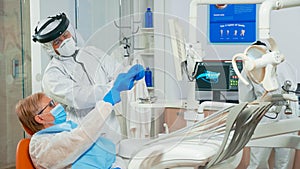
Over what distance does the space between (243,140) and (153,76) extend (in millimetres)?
A: 447

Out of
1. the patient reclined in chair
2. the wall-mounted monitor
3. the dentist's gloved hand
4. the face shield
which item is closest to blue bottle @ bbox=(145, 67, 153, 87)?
the dentist's gloved hand

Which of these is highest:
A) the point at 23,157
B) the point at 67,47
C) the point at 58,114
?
the point at 67,47

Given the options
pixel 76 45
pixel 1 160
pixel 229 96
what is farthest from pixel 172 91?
pixel 1 160

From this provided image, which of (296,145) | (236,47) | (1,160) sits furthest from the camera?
(236,47)

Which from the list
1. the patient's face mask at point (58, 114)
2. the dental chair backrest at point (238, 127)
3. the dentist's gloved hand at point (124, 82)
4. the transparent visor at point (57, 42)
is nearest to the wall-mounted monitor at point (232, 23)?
the transparent visor at point (57, 42)

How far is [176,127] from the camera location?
126cm

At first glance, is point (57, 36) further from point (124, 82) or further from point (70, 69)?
point (124, 82)

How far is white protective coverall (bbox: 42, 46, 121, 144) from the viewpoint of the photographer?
1511 millimetres

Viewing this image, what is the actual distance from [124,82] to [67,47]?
3.23 feet

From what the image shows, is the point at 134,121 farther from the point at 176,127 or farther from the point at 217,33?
the point at 217,33

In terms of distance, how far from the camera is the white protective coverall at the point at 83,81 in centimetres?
151

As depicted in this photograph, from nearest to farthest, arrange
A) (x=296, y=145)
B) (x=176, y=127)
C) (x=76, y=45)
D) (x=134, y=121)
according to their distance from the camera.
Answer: (x=176, y=127)
(x=134, y=121)
(x=296, y=145)
(x=76, y=45)

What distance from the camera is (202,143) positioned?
43.4 inches

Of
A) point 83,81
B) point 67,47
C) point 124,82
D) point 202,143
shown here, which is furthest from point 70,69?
point 202,143
